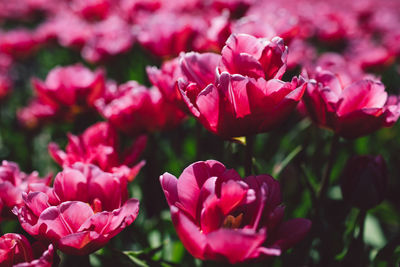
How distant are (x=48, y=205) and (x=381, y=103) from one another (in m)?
0.54

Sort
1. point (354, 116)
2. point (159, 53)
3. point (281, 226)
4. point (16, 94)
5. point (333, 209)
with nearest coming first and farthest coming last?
point (281, 226) → point (354, 116) → point (333, 209) → point (159, 53) → point (16, 94)

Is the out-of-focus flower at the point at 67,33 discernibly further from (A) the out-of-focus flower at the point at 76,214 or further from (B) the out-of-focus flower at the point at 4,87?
(A) the out-of-focus flower at the point at 76,214

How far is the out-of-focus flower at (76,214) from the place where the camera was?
50cm

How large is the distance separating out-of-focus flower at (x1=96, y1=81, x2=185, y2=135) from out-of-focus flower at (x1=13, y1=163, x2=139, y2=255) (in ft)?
0.81

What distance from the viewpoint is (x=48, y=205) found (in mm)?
534

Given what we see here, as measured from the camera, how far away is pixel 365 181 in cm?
65

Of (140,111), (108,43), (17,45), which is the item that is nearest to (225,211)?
(140,111)

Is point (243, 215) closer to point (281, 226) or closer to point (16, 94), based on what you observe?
point (281, 226)

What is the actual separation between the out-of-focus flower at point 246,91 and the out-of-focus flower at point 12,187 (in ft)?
0.85

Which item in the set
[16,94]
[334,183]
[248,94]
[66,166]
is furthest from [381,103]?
[16,94]

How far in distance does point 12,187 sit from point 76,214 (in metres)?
0.14

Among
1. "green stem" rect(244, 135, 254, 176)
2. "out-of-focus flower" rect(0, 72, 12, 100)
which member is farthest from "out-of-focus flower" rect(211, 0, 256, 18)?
"out-of-focus flower" rect(0, 72, 12, 100)

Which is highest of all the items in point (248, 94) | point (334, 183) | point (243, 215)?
point (248, 94)

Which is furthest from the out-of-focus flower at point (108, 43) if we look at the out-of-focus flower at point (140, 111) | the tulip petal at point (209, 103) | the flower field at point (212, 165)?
the tulip petal at point (209, 103)
